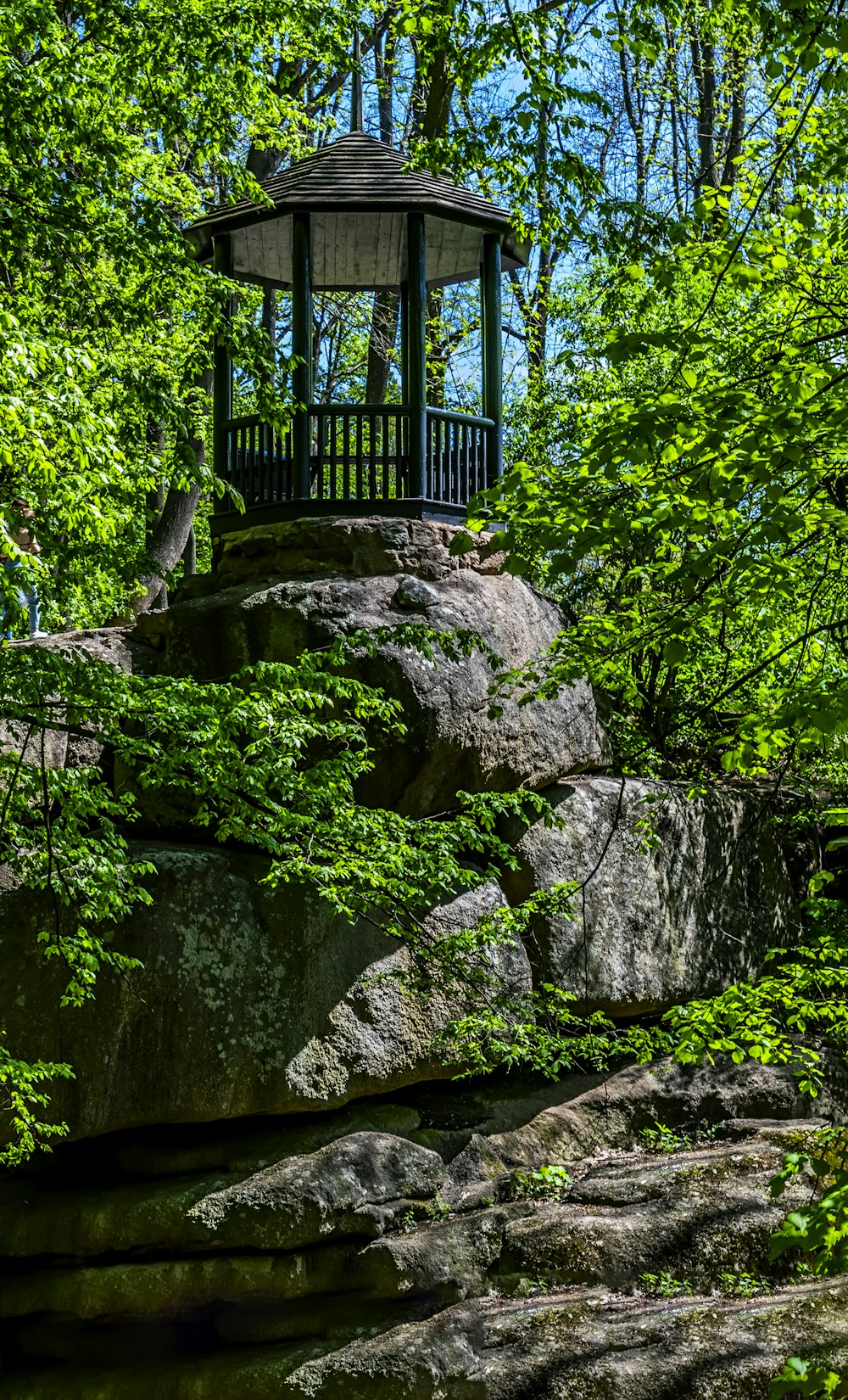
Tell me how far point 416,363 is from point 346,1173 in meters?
5.83

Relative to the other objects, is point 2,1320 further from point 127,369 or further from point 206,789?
point 127,369

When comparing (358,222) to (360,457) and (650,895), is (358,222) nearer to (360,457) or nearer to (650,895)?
(360,457)

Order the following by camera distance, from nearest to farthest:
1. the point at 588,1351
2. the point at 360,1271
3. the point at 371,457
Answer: the point at 588,1351
the point at 360,1271
the point at 371,457

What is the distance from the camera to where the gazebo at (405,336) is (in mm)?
9859

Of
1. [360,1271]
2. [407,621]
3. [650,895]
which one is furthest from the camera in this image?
[650,895]

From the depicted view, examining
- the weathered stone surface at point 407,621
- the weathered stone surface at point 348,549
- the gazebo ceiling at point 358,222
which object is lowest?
the weathered stone surface at point 407,621

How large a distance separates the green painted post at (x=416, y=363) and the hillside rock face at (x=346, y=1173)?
3.70ft

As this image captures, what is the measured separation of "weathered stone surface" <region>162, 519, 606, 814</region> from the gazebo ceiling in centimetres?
249

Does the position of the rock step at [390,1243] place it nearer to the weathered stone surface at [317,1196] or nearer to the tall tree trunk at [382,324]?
the weathered stone surface at [317,1196]

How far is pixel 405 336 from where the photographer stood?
10516mm

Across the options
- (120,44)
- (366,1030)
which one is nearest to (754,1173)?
(366,1030)

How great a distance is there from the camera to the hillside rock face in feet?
23.6

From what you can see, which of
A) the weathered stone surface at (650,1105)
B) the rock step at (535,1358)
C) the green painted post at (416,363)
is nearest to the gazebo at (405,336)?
the green painted post at (416,363)

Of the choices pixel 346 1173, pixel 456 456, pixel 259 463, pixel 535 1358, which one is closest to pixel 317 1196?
pixel 346 1173
